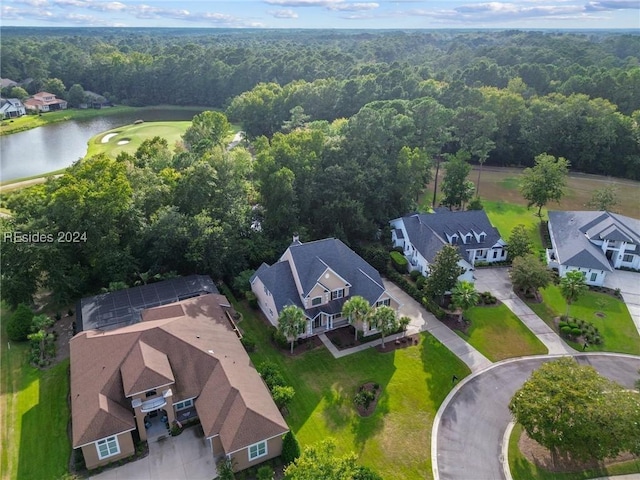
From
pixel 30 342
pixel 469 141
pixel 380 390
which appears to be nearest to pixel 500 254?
pixel 380 390

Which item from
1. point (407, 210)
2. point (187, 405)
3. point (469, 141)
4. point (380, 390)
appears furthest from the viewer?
point (469, 141)

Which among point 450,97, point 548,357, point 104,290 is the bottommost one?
point 548,357

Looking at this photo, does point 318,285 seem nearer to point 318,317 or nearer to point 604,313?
point 318,317

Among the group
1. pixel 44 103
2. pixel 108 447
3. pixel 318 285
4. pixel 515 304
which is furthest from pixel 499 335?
pixel 44 103

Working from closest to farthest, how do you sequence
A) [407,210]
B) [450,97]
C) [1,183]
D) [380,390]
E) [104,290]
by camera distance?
[380,390]
[104,290]
[407,210]
[1,183]
[450,97]

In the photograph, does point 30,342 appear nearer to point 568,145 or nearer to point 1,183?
point 1,183

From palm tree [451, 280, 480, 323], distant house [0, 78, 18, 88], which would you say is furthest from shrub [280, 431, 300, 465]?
distant house [0, 78, 18, 88]
